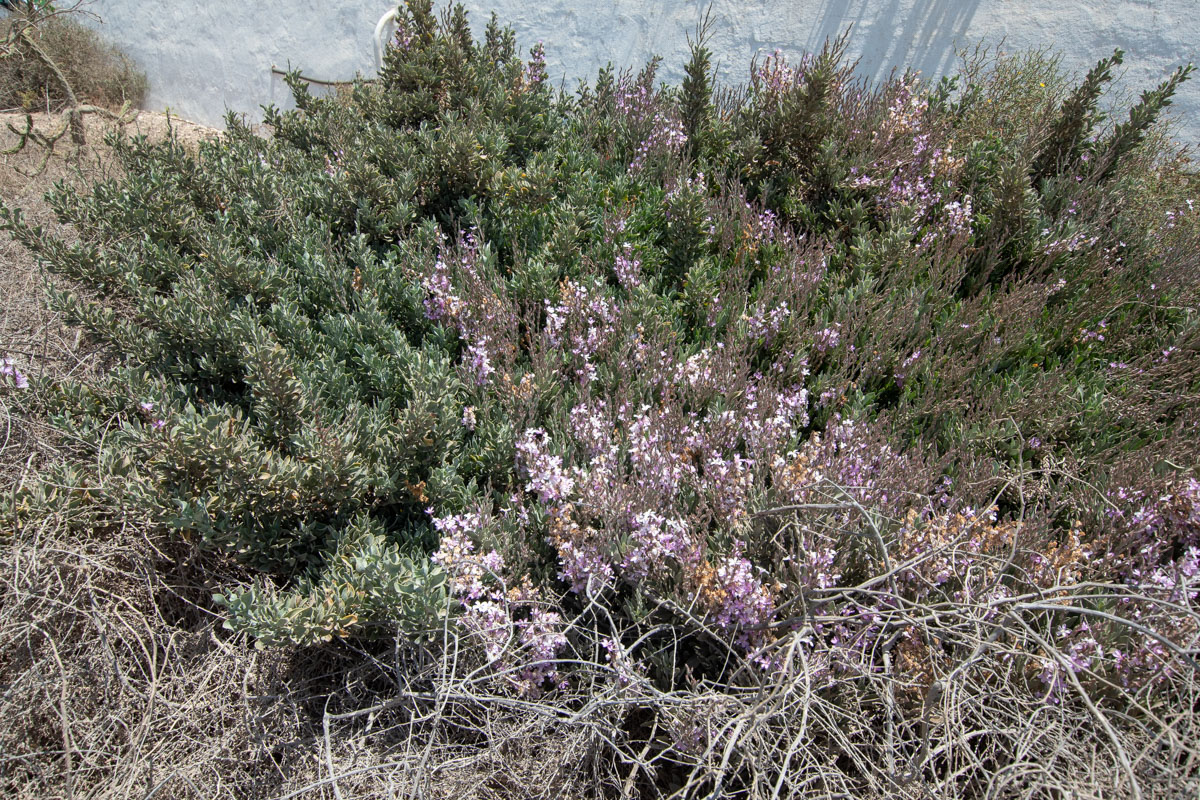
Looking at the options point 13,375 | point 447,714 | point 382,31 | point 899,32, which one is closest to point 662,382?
point 447,714

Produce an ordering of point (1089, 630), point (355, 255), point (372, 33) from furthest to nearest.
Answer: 1. point (372, 33)
2. point (355, 255)
3. point (1089, 630)

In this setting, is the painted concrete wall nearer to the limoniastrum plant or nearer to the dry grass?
→ the limoniastrum plant

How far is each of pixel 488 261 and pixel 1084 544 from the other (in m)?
2.94

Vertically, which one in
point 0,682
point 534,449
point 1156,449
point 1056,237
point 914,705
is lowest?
point 0,682

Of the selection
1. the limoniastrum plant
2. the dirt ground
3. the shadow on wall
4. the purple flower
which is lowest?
the dirt ground

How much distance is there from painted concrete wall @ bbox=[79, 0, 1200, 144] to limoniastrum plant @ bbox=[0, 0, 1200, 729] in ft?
4.47

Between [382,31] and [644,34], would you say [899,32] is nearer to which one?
[644,34]

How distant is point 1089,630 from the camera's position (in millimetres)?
2174

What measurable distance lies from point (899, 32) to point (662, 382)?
503 centimetres

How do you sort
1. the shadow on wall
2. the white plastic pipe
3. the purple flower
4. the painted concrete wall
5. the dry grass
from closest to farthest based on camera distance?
the dry grass, the purple flower, the painted concrete wall, the shadow on wall, the white plastic pipe

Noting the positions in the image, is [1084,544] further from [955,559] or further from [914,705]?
[914,705]

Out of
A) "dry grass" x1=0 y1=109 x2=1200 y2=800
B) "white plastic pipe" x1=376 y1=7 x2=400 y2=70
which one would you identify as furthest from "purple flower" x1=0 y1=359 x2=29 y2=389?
"white plastic pipe" x1=376 y1=7 x2=400 y2=70

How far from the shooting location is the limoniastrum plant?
7.31ft

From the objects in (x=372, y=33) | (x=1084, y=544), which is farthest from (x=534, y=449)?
(x=372, y=33)
